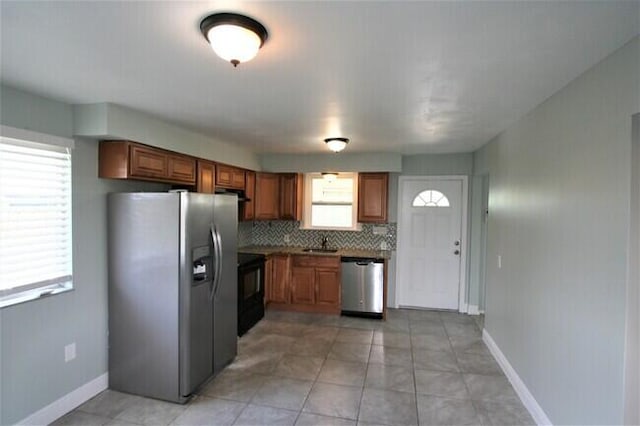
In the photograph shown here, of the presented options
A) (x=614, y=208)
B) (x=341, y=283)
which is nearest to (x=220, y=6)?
(x=614, y=208)

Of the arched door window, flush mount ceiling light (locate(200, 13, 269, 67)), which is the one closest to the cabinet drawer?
the arched door window

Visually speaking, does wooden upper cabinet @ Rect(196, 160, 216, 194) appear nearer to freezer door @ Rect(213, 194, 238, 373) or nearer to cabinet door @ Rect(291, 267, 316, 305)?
freezer door @ Rect(213, 194, 238, 373)

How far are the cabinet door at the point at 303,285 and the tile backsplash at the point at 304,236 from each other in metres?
0.67

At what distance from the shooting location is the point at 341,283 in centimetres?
499

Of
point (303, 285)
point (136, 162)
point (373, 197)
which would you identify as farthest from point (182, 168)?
point (373, 197)

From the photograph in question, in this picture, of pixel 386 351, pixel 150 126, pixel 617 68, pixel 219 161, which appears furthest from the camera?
pixel 219 161

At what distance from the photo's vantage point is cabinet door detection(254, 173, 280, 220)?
5.18 meters

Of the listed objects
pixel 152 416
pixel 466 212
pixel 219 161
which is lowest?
pixel 152 416

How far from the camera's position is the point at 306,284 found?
5.11 m

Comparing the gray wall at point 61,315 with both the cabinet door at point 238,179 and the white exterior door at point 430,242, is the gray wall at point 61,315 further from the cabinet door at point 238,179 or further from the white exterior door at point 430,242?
the white exterior door at point 430,242

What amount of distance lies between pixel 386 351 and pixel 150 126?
3286 mm

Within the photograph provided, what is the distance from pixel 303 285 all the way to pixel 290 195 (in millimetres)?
1435

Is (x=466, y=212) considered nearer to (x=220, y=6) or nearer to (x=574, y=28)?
(x=574, y=28)

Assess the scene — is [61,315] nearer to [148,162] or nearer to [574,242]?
[148,162]
